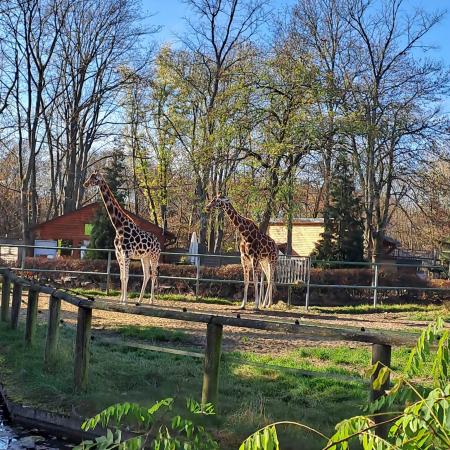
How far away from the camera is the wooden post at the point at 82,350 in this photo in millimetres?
6219

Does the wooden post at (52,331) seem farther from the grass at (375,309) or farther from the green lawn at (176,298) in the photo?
the grass at (375,309)

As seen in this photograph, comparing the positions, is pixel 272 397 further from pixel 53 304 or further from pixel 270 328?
pixel 53 304

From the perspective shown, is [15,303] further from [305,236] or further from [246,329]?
[305,236]

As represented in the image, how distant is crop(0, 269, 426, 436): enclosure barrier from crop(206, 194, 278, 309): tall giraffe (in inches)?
337

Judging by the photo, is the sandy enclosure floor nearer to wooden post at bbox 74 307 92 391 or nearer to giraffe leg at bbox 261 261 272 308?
giraffe leg at bbox 261 261 272 308

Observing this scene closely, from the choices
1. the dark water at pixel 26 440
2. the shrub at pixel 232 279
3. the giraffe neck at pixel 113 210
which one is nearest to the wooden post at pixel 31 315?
the dark water at pixel 26 440

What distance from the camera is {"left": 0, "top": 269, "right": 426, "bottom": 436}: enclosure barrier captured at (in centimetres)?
450

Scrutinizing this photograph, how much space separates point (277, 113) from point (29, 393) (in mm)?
22041

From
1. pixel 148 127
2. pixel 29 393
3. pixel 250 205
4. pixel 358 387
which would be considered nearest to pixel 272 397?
pixel 358 387

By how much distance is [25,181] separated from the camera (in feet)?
106

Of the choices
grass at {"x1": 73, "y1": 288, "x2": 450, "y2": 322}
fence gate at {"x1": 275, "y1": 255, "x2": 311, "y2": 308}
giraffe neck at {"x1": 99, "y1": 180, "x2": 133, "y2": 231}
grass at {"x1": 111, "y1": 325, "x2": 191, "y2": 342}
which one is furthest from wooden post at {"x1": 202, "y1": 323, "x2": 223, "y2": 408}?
fence gate at {"x1": 275, "y1": 255, "x2": 311, "y2": 308}

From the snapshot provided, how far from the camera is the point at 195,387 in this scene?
635 cm

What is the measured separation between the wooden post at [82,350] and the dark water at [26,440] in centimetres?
78

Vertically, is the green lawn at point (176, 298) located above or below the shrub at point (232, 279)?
below
